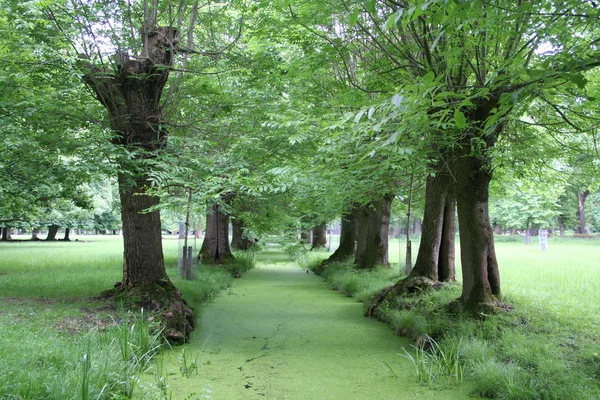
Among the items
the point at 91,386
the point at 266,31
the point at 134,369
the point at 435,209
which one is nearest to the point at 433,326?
the point at 435,209

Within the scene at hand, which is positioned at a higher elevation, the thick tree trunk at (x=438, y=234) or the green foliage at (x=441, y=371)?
the thick tree trunk at (x=438, y=234)

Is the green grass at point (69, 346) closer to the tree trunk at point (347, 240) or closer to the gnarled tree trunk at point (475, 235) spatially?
the gnarled tree trunk at point (475, 235)

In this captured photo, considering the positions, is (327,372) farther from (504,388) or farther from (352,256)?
(352,256)

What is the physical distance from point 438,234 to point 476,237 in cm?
269

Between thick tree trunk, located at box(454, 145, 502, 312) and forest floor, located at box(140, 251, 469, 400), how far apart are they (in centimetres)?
133

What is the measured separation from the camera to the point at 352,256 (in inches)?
764

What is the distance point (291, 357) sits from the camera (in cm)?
649

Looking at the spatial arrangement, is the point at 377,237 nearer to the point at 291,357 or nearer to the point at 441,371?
the point at 291,357

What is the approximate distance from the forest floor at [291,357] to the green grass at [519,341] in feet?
1.01

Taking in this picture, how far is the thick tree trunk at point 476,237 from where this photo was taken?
7309mm

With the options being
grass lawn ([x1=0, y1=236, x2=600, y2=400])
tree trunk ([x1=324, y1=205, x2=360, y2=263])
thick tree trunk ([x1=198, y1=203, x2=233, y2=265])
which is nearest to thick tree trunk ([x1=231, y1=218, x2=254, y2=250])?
thick tree trunk ([x1=198, y1=203, x2=233, y2=265])

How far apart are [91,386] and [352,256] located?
15.8 metres

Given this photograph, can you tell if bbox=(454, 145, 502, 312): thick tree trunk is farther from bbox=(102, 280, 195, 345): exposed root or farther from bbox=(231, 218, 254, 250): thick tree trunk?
bbox=(231, 218, 254, 250): thick tree trunk

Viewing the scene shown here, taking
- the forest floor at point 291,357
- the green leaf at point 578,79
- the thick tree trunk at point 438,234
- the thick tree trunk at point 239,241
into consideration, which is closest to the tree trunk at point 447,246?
the thick tree trunk at point 438,234
